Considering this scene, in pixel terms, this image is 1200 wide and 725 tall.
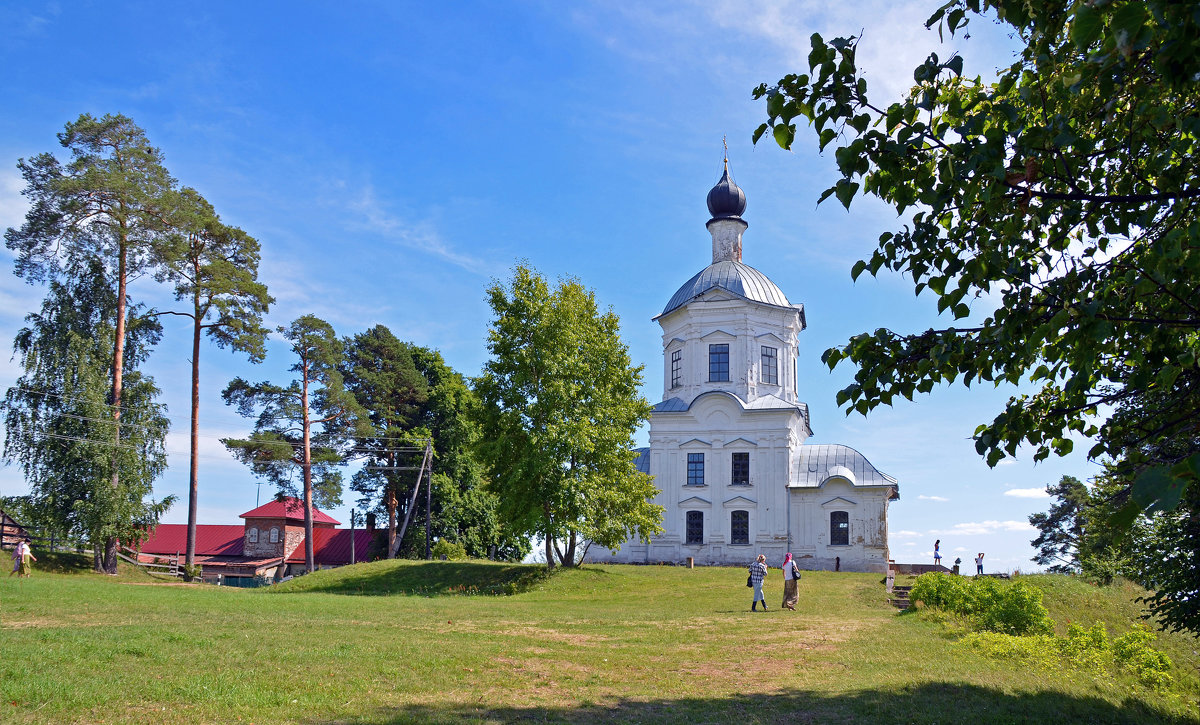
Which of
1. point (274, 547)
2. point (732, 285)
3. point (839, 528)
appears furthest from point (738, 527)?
point (274, 547)

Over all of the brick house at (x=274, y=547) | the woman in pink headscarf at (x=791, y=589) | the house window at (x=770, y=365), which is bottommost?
the brick house at (x=274, y=547)

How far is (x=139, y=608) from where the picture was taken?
1556cm

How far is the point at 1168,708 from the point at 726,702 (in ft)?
18.1

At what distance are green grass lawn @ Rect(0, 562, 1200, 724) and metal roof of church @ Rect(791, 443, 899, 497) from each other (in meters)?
20.4

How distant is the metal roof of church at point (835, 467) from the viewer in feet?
124

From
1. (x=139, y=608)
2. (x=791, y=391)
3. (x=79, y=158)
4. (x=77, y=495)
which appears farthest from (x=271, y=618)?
(x=791, y=391)

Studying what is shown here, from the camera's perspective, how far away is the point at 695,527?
129 ft

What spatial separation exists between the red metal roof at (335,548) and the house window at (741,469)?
25735 mm

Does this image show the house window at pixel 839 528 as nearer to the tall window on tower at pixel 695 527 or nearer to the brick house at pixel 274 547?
the tall window on tower at pixel 695 527

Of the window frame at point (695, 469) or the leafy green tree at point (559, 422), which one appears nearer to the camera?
the leafy green tree at point (559, 422)

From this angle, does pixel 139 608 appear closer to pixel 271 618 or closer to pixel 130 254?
pixel 271 618

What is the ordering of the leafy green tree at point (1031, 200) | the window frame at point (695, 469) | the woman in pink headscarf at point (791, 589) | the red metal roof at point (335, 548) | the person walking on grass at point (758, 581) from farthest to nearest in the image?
the red metal roof at point (335, 548) < the window frame at point (695, 469) < the woman in pink headscarf at point (791, 589) < the person walking on grass at point (758, 581) < the leafy green tree at point (1031, 200)

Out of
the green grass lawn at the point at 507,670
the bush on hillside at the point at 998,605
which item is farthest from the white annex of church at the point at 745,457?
the green grass lawn at the point at 507,670

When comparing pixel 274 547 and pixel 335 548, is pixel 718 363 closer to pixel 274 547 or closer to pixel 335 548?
pixel 335 548
